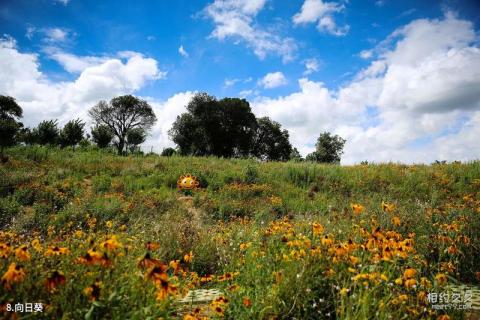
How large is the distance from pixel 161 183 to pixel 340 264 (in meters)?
9.63

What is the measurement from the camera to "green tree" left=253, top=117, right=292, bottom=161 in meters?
50.2

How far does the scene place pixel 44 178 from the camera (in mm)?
10805

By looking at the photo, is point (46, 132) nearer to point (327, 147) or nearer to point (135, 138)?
point (135, 138)

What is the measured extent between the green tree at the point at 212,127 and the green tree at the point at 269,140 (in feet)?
14.4

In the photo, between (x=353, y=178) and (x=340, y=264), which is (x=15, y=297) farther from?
(x=353, y=178)

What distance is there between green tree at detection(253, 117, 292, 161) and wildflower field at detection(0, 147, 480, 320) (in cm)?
3423

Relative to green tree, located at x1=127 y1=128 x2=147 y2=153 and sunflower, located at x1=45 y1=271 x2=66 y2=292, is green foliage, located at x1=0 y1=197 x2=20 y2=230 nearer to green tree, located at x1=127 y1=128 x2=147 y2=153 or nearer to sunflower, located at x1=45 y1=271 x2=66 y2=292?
sunflower, located at x1=45 y1=271 x2=66 y2=292

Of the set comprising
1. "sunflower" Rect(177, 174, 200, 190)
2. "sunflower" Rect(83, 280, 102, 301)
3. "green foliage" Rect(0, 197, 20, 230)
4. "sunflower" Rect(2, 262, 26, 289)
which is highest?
"sunflower" Rect(177, 174, 200, 190)

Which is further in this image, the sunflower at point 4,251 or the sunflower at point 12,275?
the sunflower at point 4,251

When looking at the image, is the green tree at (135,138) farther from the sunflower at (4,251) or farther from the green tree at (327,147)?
the sunflower at (4,251)

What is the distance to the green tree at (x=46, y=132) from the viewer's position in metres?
30.3

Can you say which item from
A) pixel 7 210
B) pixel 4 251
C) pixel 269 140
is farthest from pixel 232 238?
pixel 269 140

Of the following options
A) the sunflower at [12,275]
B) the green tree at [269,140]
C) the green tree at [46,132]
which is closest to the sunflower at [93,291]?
the sunflower at [12,275]

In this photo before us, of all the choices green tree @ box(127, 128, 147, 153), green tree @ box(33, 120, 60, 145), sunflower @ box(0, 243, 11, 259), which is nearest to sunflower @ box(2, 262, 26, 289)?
sunflower @ box(0, 243, 11, 259)
